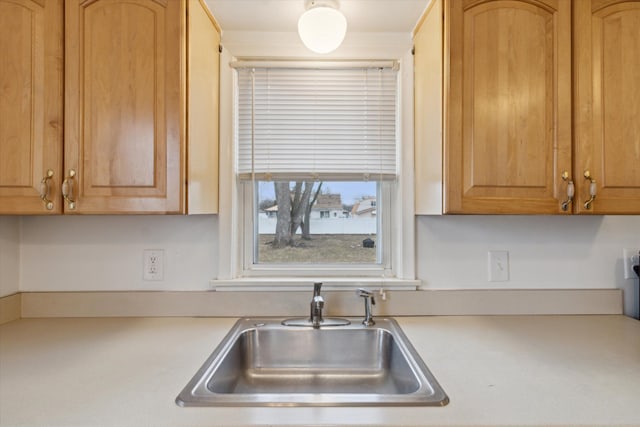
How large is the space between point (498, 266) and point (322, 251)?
2.40 ft

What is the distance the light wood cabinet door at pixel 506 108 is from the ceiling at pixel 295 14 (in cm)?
24

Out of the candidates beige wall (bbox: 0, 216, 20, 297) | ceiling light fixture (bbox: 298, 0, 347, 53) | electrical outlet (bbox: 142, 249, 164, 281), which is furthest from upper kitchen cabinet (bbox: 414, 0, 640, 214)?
beige wall (bbox: 0, 216, 20, 297)

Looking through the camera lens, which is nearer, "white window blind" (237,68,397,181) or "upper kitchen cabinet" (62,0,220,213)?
"upper kitchen cabinet" (62,0,220,213)

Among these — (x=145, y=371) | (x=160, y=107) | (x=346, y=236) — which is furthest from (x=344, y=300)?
(x=160, y=107)

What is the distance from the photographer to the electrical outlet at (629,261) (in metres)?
1.45

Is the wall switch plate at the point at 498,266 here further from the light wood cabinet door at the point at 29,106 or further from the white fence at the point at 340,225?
the light wood cabinet door at the point at 29,106

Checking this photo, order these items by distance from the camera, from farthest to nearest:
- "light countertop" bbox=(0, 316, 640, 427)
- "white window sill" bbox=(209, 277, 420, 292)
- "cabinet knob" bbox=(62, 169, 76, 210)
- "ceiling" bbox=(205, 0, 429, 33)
Result: "white window sill" bbox=(209, 277, 420, 292) < "ceiling" bbox=(205, 0, 429, 33) < "cabinet knob" bbox=(62, 169, 76, 210) < "light countertop" bbox=(0, 316, 640, 427)

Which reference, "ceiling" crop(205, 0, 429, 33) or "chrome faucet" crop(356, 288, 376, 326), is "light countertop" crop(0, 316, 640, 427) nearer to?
"chrome faucet" crop(356, 288, 376, 326)

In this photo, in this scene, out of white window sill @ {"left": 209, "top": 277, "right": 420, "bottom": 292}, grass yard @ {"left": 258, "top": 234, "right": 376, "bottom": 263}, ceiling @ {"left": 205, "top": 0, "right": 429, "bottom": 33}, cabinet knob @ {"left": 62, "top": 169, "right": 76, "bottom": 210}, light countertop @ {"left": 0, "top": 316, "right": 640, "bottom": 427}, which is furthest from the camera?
grass yard @ {"left": 258, "top": 234, "right": 376, "bottom": 263}

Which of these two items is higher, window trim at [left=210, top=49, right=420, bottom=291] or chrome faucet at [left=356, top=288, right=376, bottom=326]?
window trim at [left=210, top=49, right=420, bottom=291]

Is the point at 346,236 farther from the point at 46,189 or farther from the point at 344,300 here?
the point at 46,189

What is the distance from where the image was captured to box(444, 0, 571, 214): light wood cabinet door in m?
1.11

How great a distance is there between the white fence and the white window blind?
201mm

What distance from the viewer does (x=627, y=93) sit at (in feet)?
3.70
